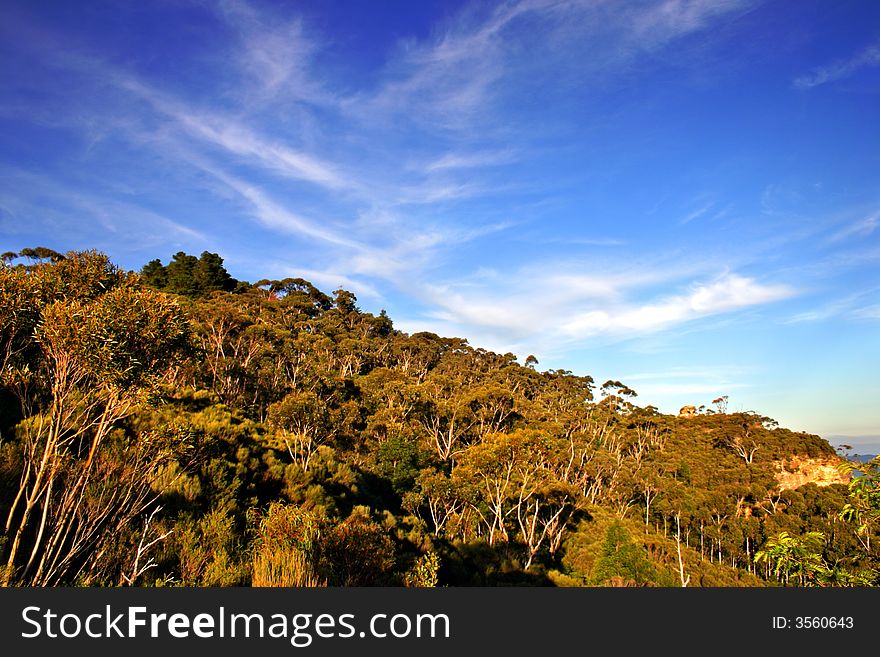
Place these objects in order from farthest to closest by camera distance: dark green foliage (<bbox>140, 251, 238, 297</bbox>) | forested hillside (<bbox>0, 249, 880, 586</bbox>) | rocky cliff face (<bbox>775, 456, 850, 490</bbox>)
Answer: dark green foliage (<bbox>140, 251, 238, 297</bbox>), rocky cliff face (<bbox>775, 456, 850, 490</bbox>), forested hillside (<bbox>0, 249, 880, 586</bbox>)

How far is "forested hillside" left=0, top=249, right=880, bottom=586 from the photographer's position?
7.12m

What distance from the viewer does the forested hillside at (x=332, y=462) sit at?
23.4 feet

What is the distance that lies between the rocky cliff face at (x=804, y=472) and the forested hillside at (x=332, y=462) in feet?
2.25

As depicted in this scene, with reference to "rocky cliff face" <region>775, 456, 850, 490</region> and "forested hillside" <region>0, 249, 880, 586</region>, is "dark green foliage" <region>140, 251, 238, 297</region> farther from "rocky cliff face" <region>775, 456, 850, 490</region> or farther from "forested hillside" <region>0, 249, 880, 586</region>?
"rocky cliff face" <region>775, 456, 850, 490</region>

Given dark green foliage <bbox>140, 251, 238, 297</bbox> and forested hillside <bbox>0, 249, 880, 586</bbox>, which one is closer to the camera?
forested hillside <bbox>0, 249, 880, 586</bbox>

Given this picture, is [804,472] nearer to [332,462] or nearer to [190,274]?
[332,462]

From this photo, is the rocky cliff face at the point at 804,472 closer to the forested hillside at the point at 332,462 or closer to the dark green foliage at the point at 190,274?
the forested hillside at the point at 332,462

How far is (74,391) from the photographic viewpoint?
734 centimetres

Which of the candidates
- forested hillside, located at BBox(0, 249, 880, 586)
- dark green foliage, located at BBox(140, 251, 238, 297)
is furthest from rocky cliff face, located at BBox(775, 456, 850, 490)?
dark green foliage, located at BBox(140, 251, 238, 297)

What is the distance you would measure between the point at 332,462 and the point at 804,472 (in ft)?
197

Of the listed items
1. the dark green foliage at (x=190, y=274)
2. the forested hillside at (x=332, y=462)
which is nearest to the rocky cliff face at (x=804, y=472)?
the forested hillside at (x=332, y=462)

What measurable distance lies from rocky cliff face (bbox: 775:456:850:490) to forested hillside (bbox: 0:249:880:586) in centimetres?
69
